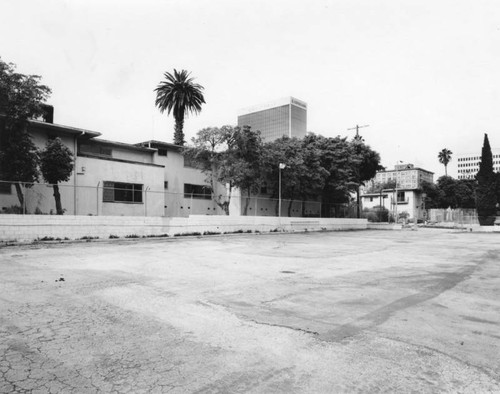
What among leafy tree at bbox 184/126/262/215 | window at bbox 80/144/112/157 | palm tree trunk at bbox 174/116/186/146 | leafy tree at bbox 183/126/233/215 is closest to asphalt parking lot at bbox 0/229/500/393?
window at bbox 80/144/112/157

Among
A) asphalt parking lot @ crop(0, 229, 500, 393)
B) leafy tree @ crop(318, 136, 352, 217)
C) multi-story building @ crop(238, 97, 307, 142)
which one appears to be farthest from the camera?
multi-story building @ crop(238, 97, 307, 142)

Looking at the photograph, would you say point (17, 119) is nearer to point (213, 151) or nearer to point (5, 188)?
point (5, 188)

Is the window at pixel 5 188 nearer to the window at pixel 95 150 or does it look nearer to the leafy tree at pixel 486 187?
the window at pixel 95 150

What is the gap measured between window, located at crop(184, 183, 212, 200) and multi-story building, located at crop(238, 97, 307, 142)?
77.3 m

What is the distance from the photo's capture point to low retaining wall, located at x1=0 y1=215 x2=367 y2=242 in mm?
19125

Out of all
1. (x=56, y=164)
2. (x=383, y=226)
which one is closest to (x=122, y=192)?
(x=56, y=164)

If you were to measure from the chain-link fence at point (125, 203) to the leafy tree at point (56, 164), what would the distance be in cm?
59

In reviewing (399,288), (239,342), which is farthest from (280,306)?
(399,288)

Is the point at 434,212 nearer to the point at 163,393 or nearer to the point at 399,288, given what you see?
the point at 399,288

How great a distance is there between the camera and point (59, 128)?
83.7ft

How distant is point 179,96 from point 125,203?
23948 mm

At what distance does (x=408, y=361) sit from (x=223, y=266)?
7.82 m

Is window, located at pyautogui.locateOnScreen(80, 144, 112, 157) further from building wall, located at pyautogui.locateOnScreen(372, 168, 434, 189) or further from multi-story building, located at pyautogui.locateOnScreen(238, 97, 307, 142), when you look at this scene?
building wall, located at pyautogui.locateOnScreen(372, 168, 434, 189)

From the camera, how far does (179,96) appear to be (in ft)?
156
